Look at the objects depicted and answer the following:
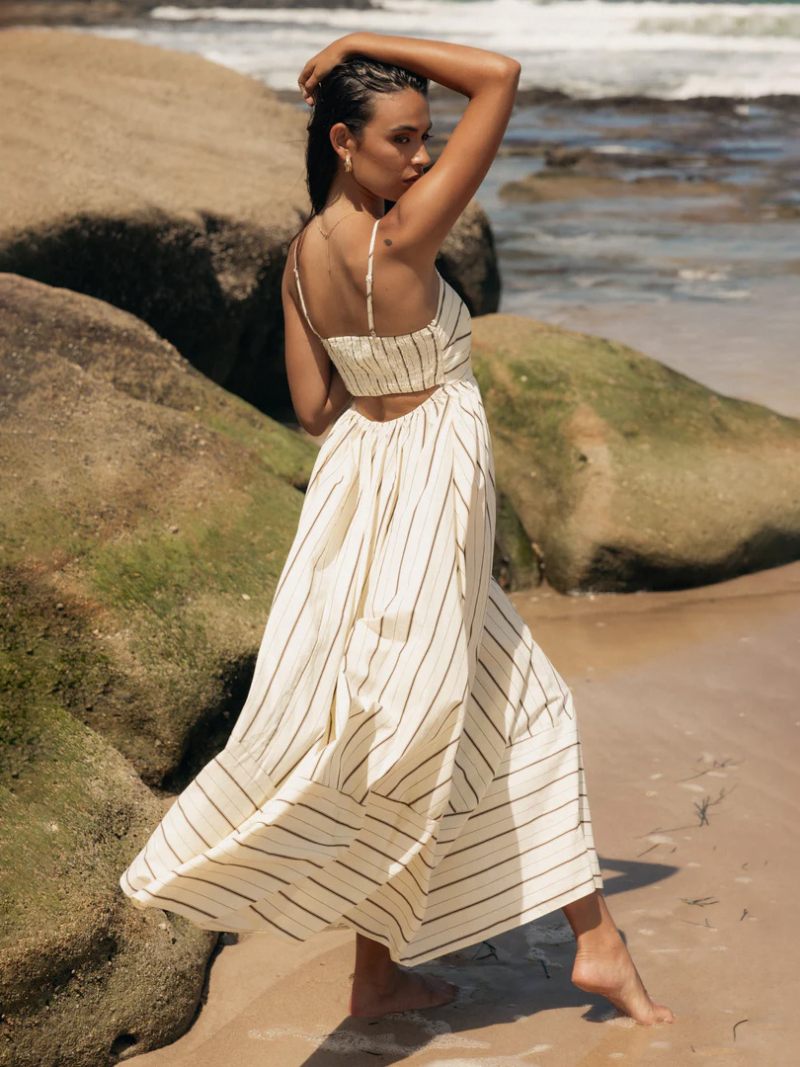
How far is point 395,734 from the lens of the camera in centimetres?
271

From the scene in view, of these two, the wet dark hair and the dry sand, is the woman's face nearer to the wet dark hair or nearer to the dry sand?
the wet dark hair

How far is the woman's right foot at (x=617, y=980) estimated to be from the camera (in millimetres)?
2885

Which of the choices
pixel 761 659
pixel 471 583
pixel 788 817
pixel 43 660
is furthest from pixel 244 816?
pixel 761 659

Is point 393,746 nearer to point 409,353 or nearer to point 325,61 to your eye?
point 409,353

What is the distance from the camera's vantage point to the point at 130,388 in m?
4.69

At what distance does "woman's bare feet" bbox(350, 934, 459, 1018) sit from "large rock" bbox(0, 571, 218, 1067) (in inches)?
13.9

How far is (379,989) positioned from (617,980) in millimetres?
512

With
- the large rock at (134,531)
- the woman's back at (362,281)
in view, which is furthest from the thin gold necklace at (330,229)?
the large rock at (134,531)

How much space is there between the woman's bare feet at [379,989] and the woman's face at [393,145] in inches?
61.2

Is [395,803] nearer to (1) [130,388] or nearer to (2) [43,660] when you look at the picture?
(2) [43,660]

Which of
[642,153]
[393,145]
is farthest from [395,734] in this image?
[642,153]

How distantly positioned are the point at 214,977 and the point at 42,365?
76.9 inches

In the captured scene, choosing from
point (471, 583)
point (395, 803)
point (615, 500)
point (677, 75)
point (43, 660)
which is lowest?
point (677, 75)

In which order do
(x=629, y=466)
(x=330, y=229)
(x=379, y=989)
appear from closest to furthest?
(x=330, y=229) → (x=379, y=989) → (x=629, y=466)
